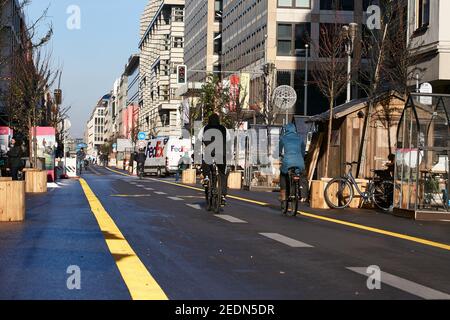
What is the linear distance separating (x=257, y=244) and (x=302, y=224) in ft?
12.2

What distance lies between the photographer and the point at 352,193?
746 inches

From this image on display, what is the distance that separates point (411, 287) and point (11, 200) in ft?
25.2

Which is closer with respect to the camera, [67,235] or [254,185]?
[67,235]

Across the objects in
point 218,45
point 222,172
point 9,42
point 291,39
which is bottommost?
point 222,172

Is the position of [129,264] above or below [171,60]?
below

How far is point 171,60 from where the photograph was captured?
12531cm

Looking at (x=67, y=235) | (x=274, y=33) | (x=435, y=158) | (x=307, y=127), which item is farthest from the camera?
(x=274, y=33)

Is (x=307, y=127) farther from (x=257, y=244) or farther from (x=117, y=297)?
(x=117, y=297)

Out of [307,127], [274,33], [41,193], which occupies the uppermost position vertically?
[274,33]

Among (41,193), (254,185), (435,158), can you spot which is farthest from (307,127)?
(435,158)

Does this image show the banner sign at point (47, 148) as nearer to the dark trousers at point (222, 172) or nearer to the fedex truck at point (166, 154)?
the fedex truck at point (166, 154)

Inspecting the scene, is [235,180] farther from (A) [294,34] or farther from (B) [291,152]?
(A) [294,34]

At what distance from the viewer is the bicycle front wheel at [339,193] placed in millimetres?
18828

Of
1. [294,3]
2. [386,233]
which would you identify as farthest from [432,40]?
[294,3]
